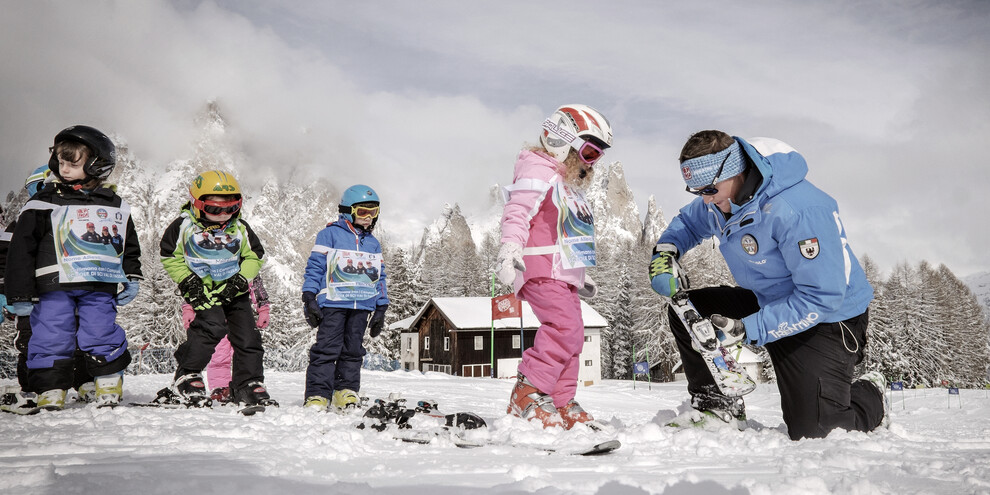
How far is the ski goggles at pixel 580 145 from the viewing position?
4.40 m

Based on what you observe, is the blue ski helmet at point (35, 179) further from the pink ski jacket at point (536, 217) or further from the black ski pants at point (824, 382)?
the black ski pants at point (824, 382)

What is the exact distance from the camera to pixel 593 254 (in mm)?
4453

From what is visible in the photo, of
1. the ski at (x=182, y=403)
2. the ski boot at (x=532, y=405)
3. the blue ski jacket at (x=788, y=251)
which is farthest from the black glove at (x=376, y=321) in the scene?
the blue ski jacket at (x=788, y=251)

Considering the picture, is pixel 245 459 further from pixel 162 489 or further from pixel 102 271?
pixel 102 271

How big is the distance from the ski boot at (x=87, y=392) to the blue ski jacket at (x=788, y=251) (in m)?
5.69

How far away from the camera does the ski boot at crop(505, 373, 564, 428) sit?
3.72 metres

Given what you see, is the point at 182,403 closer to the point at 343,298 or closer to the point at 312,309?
the point at 312,309

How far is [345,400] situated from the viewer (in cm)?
563

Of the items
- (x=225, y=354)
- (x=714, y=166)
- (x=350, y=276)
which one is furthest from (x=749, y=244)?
(x=225, y=354)

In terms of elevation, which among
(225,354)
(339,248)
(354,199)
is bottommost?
(225,354)

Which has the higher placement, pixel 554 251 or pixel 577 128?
pixel 577 128

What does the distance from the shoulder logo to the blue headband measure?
44cm

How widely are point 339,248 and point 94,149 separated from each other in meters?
2.33

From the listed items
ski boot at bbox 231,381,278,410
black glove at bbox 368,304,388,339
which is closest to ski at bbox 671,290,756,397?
black glove at bbox 368,304,388,339
